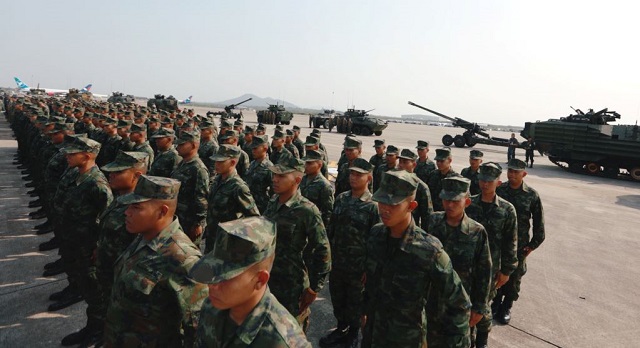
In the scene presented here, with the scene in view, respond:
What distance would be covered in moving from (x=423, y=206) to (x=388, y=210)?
3033 mm

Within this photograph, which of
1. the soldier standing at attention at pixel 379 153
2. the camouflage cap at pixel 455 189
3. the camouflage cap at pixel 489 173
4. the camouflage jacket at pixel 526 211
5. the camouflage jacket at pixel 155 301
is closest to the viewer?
the camouflage jacket at pixel 155 301

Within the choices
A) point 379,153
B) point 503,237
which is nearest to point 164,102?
point 379,153

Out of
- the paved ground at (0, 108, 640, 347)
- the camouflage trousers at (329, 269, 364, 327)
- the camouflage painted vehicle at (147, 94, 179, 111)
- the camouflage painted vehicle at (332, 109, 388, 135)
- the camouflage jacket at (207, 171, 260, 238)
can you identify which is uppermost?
the camouflage painted vehicle at (147, 94, 179, 111)

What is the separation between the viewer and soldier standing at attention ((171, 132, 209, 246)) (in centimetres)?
561

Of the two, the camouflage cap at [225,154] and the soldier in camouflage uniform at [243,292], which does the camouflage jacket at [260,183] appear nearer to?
the camouflage cap at [225,154]

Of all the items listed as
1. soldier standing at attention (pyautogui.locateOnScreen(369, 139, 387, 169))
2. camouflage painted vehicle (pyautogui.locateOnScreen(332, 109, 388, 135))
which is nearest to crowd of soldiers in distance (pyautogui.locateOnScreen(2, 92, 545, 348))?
soldier standing at attention (pyautogui.locateOnScreen(369, 139, 387, 169))

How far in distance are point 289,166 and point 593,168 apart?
862 inches

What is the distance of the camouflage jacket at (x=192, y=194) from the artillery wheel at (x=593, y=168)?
70.9ft

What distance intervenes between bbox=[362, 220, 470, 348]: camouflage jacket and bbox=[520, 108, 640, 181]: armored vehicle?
21.4 m

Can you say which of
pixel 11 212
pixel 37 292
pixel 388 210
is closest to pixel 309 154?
pixel 388 210

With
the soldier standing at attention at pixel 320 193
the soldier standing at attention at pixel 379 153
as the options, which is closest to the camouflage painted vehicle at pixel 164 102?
the soldier standing at attention at pixel 379 153

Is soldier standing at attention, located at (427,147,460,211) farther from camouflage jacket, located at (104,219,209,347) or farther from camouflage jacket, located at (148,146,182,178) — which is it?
camouflage jacket, located at (104,219,209,347)

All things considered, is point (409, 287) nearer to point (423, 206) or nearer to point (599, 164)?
point (423, 206)

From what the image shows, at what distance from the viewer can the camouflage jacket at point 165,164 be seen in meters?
6.90
